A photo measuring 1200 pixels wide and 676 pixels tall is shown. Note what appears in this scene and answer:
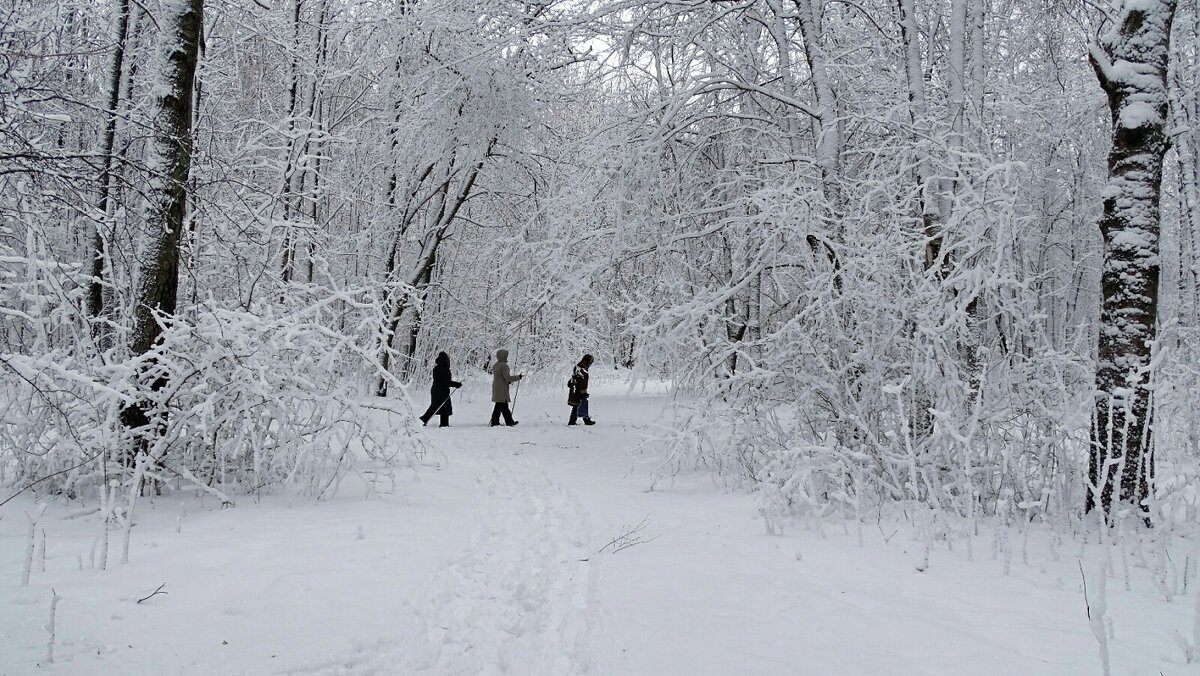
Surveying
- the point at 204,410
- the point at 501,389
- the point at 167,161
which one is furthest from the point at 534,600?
the point at 501,389

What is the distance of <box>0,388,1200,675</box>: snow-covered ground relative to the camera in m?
3.11

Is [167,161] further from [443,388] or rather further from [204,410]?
[443,388]

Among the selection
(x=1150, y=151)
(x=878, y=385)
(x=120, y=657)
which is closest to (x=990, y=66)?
(x=1150, y=151)

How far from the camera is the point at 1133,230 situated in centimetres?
525

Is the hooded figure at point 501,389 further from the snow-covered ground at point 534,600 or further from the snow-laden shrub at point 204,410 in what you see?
the snow-covered ground at point 534,600

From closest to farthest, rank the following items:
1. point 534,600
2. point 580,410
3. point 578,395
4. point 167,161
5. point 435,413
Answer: point 534,600 < point 167,161 < point 435,413 < point 578,395 < point 580,410

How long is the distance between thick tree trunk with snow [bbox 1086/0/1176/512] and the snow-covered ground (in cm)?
107

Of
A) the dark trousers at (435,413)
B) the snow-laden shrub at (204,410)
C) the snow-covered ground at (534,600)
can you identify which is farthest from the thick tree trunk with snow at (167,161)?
the dark trousers at (435,413)

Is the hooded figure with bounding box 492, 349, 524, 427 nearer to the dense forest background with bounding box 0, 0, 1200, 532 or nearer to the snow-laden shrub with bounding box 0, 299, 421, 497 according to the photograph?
the dense forest background with bounding box 0, 0, 1200, 532

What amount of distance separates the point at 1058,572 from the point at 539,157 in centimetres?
1289

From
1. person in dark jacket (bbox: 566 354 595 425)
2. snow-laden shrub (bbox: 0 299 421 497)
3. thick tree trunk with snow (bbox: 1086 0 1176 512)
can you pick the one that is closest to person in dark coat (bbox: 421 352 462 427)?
person in dark jacket (bbox: 566 354 595 425)

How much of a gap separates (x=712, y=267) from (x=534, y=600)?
8520mm

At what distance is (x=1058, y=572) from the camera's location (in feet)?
14.0

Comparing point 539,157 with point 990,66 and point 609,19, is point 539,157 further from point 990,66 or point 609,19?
point 990,66
